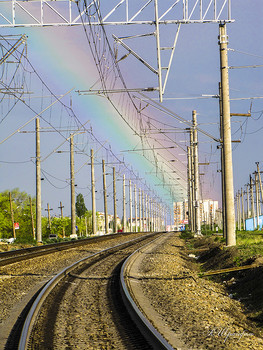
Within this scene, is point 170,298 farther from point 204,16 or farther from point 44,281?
point 204,16

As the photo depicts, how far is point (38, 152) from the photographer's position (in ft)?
134

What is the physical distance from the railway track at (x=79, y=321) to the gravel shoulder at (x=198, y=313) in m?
0.77

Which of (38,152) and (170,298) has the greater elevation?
(38,152)

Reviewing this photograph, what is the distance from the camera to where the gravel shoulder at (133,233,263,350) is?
8297 millimetres

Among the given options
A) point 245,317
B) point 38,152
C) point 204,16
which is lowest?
point 245,317

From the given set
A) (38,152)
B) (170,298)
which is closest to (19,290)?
(170,298)

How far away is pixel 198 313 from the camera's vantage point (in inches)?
414

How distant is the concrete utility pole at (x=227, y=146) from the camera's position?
82.4 feet

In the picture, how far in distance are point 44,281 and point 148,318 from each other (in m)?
6.73

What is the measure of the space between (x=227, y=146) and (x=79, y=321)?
57.1 feet

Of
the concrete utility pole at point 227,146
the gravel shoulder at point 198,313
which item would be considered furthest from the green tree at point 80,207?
the gravel shoulder at point 198,313

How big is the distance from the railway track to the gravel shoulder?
772mm

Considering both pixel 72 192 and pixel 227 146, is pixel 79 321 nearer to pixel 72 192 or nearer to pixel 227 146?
pixel 227 146

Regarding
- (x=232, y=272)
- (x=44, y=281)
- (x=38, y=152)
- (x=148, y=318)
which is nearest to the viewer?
(x=148, y=318)
